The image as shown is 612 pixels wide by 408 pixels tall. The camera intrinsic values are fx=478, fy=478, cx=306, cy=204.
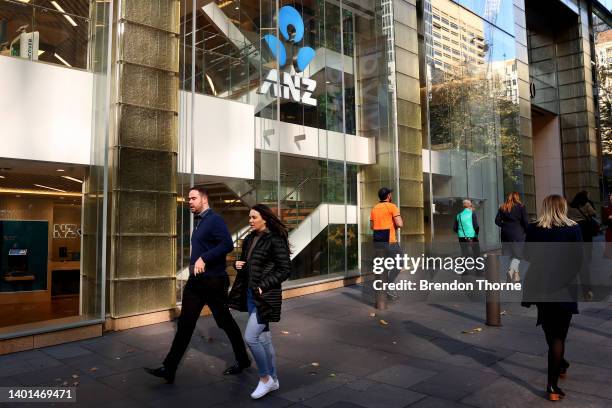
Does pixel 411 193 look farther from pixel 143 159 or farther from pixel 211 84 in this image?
pixel 143 159

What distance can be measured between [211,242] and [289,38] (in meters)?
7.32

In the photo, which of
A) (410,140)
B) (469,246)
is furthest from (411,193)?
(469,246)

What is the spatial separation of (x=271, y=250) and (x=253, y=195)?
5.51 meters

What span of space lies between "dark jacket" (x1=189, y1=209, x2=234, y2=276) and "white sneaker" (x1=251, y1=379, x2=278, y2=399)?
1.17 m

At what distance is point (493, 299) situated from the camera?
672 centimetres

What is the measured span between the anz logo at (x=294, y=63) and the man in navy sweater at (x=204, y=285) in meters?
5.58

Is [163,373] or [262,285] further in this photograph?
[163,373]

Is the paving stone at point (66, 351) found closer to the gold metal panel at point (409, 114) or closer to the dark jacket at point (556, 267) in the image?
the dark jacket at point (556, 267)

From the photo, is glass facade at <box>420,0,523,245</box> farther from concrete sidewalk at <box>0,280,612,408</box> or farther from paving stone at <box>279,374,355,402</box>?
paving stone at <box>279,374,355,402</box>

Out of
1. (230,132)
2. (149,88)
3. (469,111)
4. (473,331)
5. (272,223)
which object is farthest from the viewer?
(469,111)

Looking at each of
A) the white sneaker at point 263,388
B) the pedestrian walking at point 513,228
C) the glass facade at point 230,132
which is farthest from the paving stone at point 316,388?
the pedestrian walking at point 513,228

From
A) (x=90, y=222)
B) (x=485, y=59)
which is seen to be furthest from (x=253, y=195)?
(x=485, y=59)

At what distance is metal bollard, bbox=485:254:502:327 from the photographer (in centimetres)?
671

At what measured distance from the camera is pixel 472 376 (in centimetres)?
462
